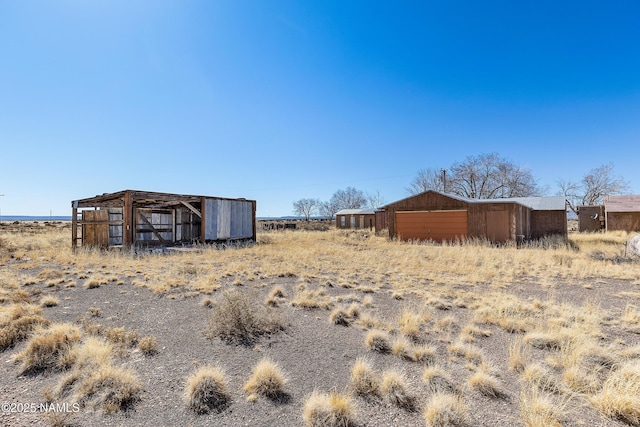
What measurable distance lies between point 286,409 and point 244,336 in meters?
1.82

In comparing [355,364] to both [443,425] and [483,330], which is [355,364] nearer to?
[443,425]

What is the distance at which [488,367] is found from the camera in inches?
130

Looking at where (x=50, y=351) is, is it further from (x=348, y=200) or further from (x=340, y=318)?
(x=348, y=200)

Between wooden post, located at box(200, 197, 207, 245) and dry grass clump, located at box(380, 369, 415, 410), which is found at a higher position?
wooden post, located at box(200, 197, 207, 245)

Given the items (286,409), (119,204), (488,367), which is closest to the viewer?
(286,409)

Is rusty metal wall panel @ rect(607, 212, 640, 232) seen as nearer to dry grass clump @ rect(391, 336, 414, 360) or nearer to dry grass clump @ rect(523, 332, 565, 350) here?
dry grass clump @ rect(523, 332, 565, 350)

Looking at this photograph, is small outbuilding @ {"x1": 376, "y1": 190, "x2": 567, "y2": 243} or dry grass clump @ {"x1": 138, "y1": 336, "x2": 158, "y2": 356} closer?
dry grass clump @ {"x1": 138, "y1": 336, "x2": 158, "y2": 356}

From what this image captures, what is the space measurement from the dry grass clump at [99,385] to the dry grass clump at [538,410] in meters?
3.46

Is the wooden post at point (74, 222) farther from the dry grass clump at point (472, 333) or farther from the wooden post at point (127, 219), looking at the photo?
the dry grass clump at point (472, 333)

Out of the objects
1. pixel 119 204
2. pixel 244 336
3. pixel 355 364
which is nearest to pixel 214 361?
pixel 244 336

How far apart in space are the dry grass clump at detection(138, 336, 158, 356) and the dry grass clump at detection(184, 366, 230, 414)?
105 centimetres

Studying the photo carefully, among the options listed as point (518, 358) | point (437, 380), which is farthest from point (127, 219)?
point (518, 358)

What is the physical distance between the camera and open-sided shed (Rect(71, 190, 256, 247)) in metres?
14.4

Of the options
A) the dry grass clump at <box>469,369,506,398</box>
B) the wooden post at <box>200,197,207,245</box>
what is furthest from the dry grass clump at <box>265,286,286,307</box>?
the wooden post at <box>200,197,207,245</box>
